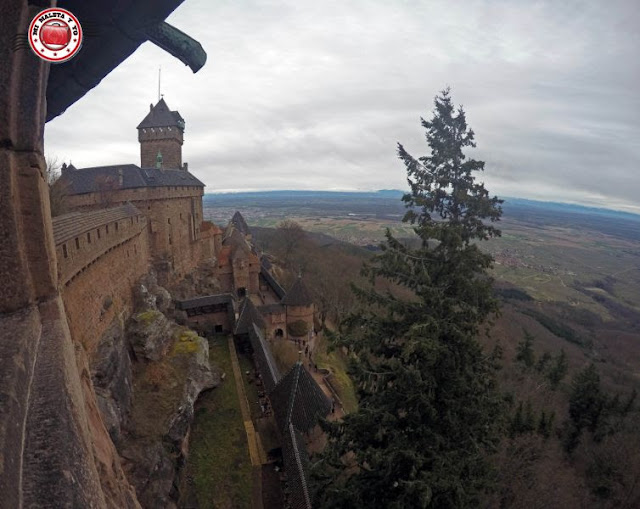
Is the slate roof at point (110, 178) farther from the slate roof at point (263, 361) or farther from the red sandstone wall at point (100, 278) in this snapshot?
the slate roof at point (263, 361)

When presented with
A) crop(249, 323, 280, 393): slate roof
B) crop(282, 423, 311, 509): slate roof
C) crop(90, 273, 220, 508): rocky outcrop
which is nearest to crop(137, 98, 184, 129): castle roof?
crop(90, 273, 220, 508): rocky outcrop

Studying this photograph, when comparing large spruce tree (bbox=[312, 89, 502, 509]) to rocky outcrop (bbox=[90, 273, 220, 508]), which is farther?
rocky outcrop (bbox=[90, 273, 220, 508])

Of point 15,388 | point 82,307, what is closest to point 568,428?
point 82,307

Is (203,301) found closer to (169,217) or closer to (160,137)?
(169,217)

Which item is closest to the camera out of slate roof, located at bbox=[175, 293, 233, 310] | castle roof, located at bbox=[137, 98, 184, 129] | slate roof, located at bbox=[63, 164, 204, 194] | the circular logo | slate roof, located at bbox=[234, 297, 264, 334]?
the circular logo

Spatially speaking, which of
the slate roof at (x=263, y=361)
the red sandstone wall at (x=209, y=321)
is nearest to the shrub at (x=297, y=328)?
the slate roof at (x=263, y=361)

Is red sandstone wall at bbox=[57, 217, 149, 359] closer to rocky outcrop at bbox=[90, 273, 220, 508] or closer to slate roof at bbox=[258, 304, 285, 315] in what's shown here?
rocky outcrop at bbox=[90, 273, 220, 508]
